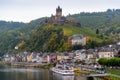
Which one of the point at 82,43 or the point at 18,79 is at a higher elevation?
the point at 82,43

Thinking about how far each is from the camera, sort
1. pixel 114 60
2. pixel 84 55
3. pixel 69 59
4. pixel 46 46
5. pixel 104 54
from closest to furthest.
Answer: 1. pixel 114 60
2. pixel 104 54
3. pixel 84 55
4. pixel 69 59
5. pixel 46 46

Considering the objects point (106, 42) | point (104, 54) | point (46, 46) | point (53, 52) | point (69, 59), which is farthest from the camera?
point (46, 46)

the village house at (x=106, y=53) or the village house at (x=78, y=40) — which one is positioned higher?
the village house at (x=78, y=40)

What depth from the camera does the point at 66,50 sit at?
17525 centimetres

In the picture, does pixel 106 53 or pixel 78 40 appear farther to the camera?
pixel 78 40

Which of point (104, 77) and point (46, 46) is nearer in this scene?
point (104, 77)

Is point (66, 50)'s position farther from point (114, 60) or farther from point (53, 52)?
point (114, 60)

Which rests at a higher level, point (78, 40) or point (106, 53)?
point (78, 40)

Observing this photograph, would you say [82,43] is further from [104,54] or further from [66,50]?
[104,54]

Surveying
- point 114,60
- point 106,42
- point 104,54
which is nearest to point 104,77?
point 114,60

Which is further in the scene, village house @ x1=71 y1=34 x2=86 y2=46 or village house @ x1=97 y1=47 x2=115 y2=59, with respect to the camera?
village house @ x1=71 y1=34 x2=86 y2=46

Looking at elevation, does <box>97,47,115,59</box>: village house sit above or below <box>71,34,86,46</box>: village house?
below

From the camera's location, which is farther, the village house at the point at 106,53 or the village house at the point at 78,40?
the village house at the point at 78,40

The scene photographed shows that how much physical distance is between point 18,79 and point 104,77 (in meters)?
19.0
